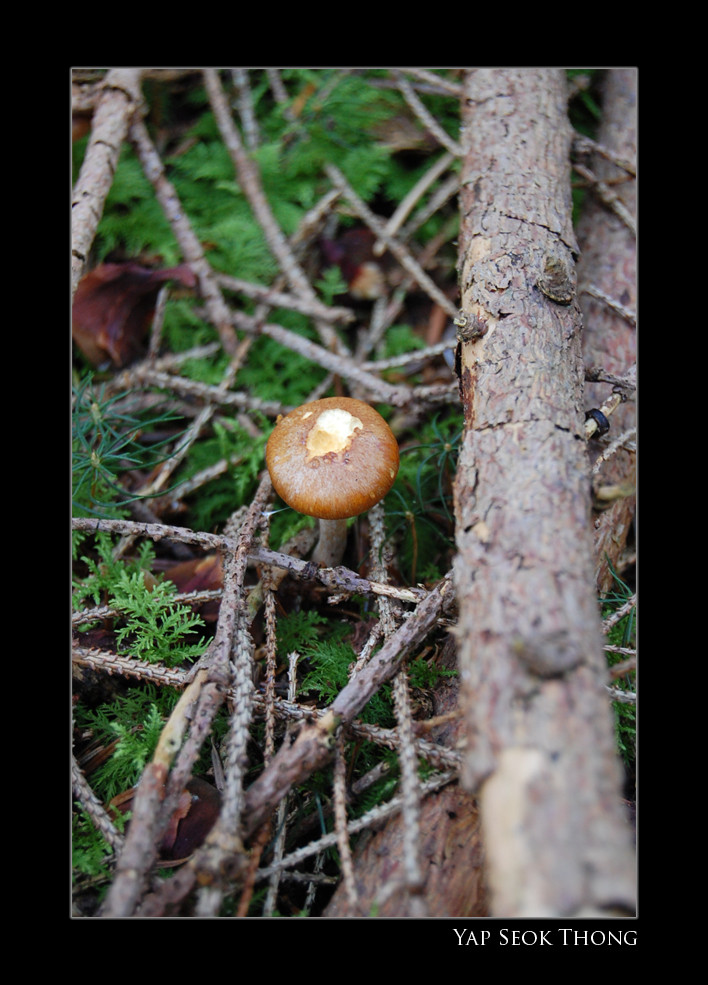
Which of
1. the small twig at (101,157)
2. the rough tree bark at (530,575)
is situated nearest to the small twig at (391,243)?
the rough tree bark at (530,575)

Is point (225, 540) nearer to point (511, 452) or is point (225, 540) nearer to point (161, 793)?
point (161, 793)

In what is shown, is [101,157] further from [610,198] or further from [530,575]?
[530,575]

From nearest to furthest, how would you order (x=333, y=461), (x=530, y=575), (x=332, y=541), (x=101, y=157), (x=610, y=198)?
(x=530, y=575) < (x=333, y=461) < (x=332, y=541) < (x=101, y=157) < (x=610, y=198)

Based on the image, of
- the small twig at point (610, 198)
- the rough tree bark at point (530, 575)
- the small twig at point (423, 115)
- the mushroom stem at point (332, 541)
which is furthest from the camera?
the small twig at point (423, 115)

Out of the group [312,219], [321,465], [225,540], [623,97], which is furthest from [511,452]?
[623,97]

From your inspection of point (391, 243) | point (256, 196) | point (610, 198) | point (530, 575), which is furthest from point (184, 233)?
point (530, 575)

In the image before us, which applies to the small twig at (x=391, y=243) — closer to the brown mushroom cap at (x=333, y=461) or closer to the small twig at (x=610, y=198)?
the small twig at (x=610, y=198)
